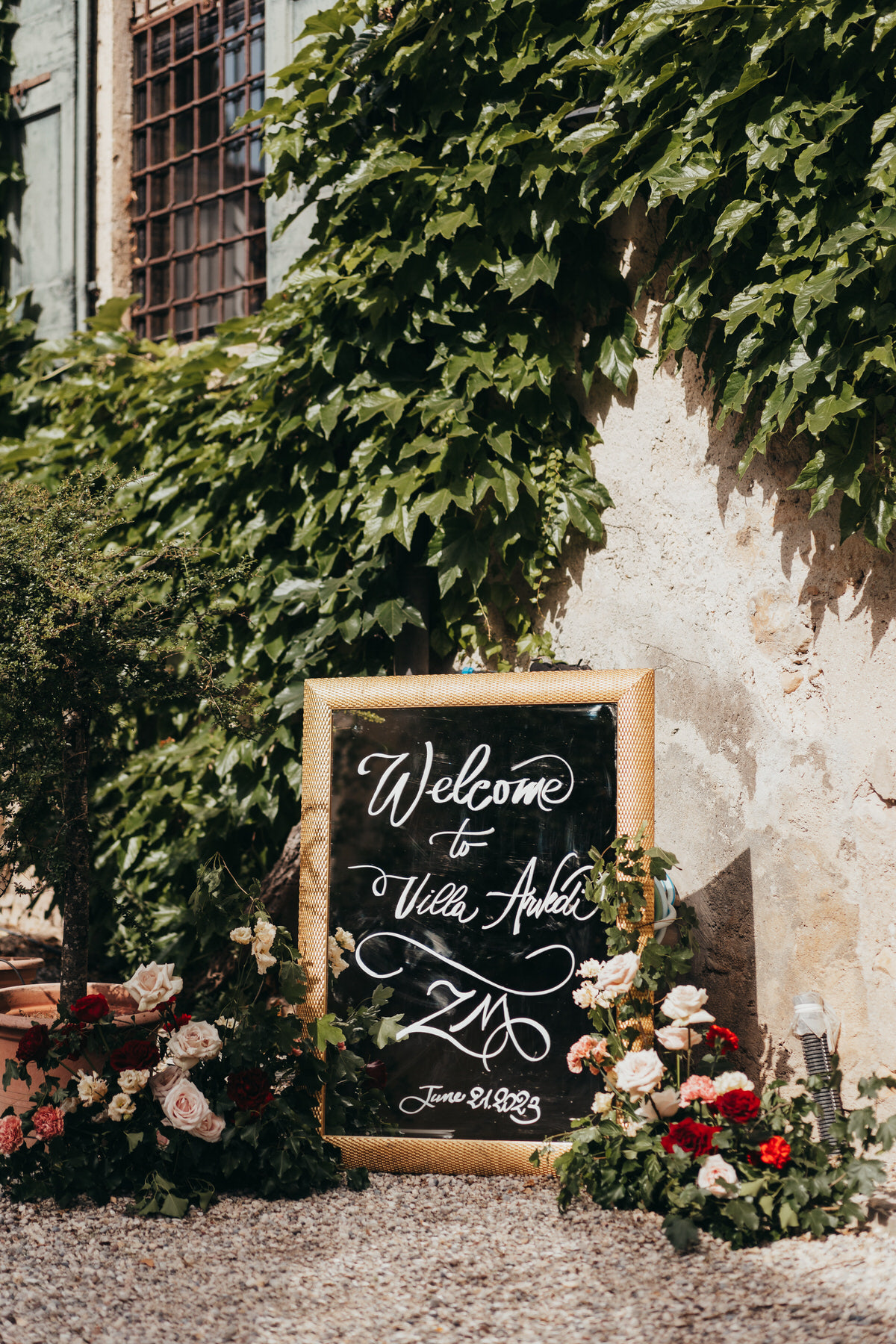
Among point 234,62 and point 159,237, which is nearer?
point 234,62

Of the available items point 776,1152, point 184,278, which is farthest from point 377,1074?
point 184,278

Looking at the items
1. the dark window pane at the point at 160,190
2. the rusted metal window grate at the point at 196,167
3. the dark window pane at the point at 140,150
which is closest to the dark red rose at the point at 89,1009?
the rusted metal window grate at the point at 196,167

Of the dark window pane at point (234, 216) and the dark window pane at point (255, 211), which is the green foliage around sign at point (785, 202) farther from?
the dark window pane at point (234, 216)

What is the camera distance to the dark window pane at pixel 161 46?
188 inches

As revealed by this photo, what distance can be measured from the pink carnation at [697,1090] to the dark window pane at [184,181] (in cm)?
424

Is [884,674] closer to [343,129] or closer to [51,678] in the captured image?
[51,678]

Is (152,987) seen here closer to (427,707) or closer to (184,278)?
(427,707)

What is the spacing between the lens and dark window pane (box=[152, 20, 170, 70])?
478cm

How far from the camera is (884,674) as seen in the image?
2.49 m

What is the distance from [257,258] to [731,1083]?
3.73 metres

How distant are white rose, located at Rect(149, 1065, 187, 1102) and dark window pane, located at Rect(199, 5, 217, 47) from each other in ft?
14.1

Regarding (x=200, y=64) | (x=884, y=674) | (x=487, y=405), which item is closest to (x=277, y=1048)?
(x=884, y=674)

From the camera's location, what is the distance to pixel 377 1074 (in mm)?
2475

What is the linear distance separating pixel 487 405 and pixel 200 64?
2727mm
